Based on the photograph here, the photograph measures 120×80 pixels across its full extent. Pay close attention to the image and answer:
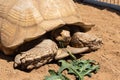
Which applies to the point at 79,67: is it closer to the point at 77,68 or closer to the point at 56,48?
the point at 77,68

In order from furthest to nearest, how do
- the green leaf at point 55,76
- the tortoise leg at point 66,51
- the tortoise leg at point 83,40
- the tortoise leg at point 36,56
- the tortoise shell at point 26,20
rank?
the tortoise leg at point 83,40, the tortoise leg at point 66,51, the tortoise shell at point 26,20, the tortoise leg at point 36,56, the green leaf at point 55,76

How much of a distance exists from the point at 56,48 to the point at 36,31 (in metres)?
0.41

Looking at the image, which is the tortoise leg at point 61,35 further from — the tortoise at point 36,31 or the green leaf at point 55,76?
the green leaf at point 55,76

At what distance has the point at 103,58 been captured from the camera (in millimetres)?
5344

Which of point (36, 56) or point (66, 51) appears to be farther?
point (66, 51)

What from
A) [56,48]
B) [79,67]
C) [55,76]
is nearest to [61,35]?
[56,48]

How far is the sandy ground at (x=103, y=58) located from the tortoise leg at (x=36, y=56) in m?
0.10

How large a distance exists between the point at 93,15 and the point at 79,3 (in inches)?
37.4

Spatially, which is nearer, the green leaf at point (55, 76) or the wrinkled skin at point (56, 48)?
the green leaf at point (55, 76)

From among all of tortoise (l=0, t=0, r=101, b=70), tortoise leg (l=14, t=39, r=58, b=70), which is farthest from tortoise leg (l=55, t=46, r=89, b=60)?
tortoise leg (l=14, t=39, r=58, b=70)

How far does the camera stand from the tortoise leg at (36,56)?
479cm

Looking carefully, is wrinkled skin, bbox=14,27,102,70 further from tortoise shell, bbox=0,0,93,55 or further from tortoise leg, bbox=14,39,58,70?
tortoise shell, bbox=0,0,93,55

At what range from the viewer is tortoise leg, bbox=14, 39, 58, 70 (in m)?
4.79

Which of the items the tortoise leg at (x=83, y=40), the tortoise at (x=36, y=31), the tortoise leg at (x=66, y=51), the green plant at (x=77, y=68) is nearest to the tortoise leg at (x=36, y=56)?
the tortoise at (x=36, y=31)
